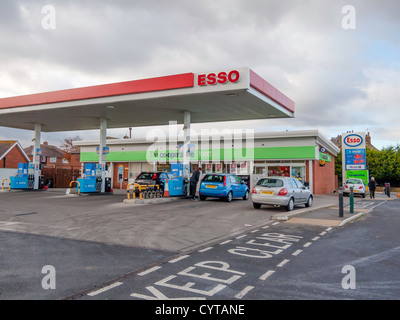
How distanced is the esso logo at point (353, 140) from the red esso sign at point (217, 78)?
62.5ft

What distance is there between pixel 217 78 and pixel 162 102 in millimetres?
4055

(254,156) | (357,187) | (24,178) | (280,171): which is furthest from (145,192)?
(357,187)

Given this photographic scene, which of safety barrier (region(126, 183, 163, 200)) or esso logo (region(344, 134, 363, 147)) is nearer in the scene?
safety barrier (region(126, 183, 163, 200))

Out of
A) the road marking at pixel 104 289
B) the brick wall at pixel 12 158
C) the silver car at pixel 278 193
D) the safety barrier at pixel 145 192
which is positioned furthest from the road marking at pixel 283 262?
the brick wall at pixel 12 158

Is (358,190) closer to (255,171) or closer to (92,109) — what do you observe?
(255,171)

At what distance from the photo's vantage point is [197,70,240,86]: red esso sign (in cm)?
1467

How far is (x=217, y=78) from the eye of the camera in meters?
15.1

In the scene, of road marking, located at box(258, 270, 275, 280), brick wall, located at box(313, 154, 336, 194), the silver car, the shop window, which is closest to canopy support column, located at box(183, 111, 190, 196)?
the silver car

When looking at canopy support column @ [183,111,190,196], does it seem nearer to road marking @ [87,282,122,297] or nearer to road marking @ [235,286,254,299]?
road marking @ [87,282,122,297]

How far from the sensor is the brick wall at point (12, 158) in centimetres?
4700

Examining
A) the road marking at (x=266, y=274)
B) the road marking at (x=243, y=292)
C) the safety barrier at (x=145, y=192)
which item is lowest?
the road marking at (x=266, y=274)

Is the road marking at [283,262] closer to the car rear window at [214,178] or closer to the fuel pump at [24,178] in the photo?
the car rear window at [214,178]

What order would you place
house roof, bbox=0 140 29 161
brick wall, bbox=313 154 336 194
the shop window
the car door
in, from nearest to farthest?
the car door, brick wall, bbox=313 154 336 194, the shop window, house roof, bbox=0 140 29 161

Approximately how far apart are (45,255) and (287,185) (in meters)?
10.0
